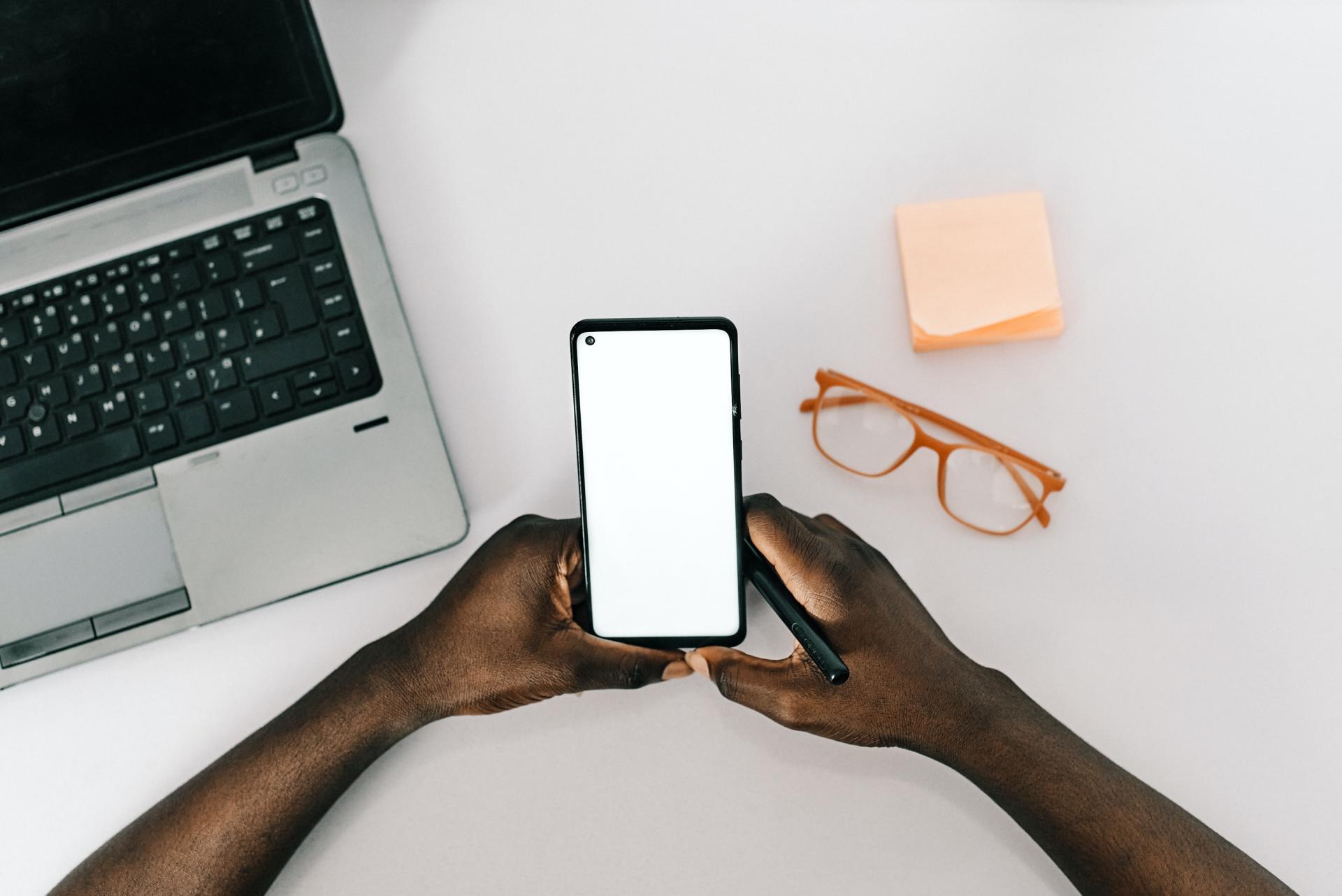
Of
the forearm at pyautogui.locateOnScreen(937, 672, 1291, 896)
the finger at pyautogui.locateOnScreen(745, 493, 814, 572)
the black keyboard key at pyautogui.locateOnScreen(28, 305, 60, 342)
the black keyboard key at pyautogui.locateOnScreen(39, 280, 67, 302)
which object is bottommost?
the forearm at pyautogui.locateOnScreen(937, 672, 1291, 896)

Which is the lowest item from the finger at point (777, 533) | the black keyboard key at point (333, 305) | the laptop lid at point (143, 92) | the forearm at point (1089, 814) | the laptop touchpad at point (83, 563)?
the forearm at point (1089, 814)

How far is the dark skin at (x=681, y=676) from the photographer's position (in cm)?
60

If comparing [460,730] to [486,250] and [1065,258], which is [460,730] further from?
[1065,258]

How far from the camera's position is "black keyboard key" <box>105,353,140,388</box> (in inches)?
26.0

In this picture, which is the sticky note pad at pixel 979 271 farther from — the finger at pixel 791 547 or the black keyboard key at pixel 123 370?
the black keyboard key at pixel 123 370

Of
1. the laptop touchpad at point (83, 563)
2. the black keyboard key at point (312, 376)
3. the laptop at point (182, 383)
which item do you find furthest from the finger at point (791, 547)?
the laptop touchpad at point (83, 563)

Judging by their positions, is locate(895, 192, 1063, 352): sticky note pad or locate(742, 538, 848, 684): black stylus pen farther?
locate(895, 192, 1063, 352): sticky note pad

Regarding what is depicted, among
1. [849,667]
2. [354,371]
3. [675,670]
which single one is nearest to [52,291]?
[354,371]

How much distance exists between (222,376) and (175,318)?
2.1 inches

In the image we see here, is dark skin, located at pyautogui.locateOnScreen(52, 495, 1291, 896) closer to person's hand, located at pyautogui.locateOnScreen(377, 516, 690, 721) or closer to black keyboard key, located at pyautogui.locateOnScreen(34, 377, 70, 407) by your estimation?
person's hand, located at pyautogui.locateOnScreen(377, 516, 690, 721)

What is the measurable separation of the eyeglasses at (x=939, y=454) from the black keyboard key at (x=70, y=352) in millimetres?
528

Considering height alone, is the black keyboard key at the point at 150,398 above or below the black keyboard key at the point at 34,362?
below

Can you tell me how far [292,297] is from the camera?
2.18ft

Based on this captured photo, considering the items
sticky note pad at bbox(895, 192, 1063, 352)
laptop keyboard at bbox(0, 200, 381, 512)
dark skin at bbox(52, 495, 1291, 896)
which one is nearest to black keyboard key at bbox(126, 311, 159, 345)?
laptop keyboard at bbox(0, 200, 381, 512)
